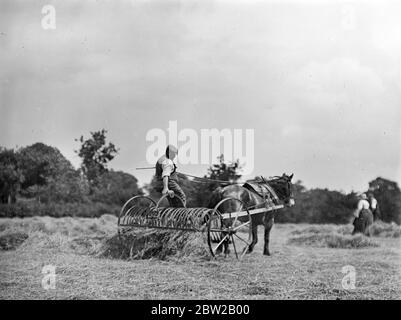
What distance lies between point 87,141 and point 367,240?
20.9 metres

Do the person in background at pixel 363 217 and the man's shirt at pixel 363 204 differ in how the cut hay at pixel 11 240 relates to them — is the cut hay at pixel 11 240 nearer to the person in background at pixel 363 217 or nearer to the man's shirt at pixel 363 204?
the person in background at pixel 363 217

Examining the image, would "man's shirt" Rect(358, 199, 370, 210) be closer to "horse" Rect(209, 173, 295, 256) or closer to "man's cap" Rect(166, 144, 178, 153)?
"horse" Rect(209, 173, 295, 256)

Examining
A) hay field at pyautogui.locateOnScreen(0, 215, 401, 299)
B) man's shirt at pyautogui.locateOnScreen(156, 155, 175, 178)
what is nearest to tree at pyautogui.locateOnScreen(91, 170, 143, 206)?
hay field at pyautogui.locateOnScreen(0, 215, 401, 299)

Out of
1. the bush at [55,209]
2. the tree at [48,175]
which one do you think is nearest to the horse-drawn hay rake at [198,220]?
the bush at [55,209]

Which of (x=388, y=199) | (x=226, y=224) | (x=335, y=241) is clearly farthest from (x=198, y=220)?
(x=388, y=199)

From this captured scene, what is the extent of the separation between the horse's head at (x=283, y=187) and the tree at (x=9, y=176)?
1321 cm

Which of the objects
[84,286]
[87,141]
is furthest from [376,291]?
[87,141]

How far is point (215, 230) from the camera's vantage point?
318 inches

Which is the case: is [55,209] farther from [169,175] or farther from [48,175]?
[169,175]

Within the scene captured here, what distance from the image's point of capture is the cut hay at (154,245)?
7953 mm

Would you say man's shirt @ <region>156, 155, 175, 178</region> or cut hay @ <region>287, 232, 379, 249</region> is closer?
man's shirt @ <region>156, 155, 175, 178</region>

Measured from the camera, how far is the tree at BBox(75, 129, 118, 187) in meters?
28.3

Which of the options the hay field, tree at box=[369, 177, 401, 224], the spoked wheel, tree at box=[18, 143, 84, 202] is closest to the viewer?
the hay field
